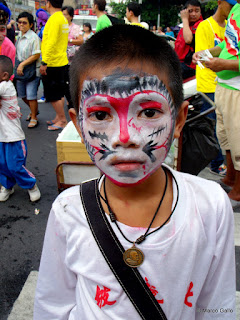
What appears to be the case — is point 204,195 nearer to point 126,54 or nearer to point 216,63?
point 126,54

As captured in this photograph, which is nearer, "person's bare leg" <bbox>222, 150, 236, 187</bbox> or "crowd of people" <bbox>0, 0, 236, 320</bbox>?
"crowd of people" <bbox>0, 0, 236, 320</bbox>

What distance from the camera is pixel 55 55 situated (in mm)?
5496

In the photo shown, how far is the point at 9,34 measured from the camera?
6.96 m

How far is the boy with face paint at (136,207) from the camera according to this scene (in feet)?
3.40

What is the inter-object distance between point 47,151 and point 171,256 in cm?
429

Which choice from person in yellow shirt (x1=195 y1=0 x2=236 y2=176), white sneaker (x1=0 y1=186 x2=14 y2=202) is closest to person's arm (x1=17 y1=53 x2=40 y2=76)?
white sneaker (x1=0 y1=186 x2=14 y2=202)

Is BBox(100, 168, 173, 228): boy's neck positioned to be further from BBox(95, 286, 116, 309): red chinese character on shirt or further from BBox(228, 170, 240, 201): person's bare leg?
BBox(228, 170, 240, 201): person's bare leg

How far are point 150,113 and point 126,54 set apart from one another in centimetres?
20

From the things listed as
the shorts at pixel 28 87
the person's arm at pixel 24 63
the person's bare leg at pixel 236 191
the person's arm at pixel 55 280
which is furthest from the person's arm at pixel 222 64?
the shorts at pixel 28 87

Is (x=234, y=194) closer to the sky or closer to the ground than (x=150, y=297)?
closer to the ground

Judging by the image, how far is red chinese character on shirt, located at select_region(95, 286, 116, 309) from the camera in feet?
3.75

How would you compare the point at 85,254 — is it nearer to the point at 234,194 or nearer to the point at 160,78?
the point at 160,78

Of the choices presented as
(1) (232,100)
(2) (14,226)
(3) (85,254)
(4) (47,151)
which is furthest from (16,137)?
(3) (85,254)

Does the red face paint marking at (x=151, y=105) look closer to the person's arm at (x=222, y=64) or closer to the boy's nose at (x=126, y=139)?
the boy's nose at (x=126, y=139)
